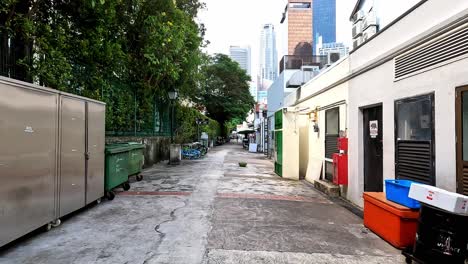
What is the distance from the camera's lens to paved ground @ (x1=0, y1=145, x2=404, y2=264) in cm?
455

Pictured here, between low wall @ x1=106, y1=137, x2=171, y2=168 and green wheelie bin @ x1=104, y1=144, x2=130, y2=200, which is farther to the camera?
low wall @ x1=106, y1=137, x2=171, y2=168

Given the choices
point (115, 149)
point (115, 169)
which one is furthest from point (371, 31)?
point (115, 169)

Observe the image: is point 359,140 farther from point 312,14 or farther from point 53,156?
point 312,14

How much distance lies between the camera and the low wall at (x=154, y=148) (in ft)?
52.1

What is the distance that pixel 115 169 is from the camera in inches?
335

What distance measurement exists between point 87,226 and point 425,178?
5.39 meters

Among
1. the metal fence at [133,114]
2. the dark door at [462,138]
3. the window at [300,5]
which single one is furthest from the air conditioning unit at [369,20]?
the window at [300,5]

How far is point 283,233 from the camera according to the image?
569cm

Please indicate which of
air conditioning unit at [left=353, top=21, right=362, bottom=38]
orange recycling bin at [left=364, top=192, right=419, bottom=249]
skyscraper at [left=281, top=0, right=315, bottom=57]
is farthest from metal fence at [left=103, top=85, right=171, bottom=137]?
skyscraper at [left=281, top=0, right=315, bottom=57]

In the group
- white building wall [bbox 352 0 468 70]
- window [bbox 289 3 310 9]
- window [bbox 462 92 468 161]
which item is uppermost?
window [bbox 289 3 310 9]

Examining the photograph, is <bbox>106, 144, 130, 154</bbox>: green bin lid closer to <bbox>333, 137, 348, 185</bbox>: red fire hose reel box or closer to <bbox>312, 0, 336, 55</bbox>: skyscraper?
<bbox>333, 137, 348, 185</bbox>: red fire hose reel box

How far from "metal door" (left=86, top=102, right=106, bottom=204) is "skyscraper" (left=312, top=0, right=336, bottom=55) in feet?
100

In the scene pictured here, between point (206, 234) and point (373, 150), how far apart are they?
4259mm

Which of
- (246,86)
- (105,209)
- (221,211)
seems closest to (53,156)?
(105,209)
